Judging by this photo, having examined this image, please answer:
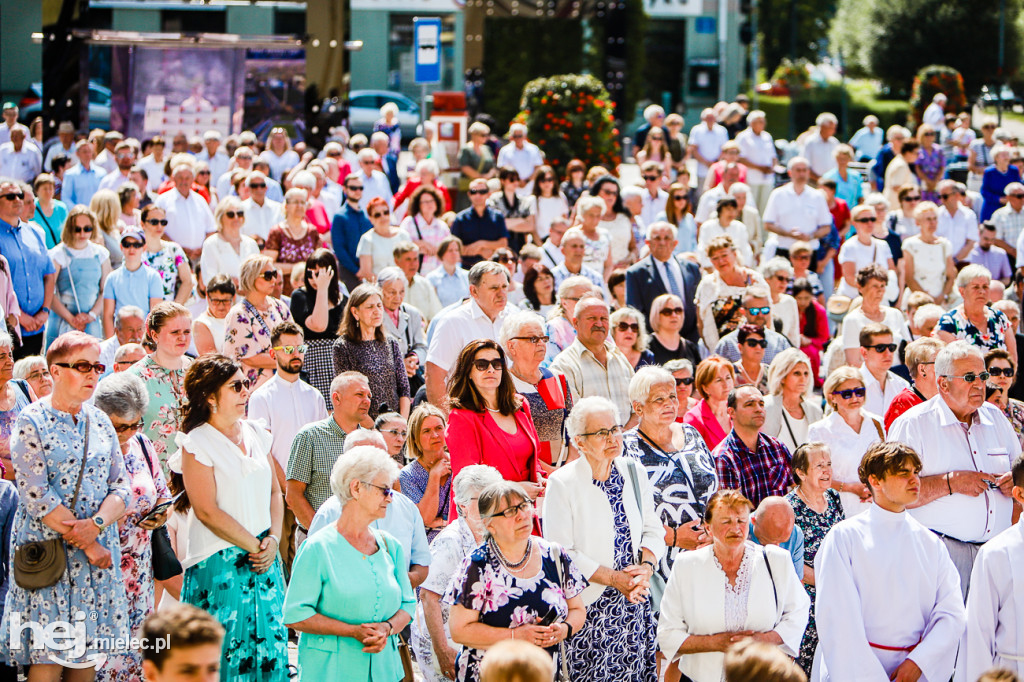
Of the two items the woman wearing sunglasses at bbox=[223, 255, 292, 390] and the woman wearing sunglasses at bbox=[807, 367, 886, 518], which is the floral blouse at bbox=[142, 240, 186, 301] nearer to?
the woman wearing sunglasses at bbox=[223, 255, 292, 390]

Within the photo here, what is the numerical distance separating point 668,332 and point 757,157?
789cm

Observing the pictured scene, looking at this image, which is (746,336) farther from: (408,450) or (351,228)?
(351,228)

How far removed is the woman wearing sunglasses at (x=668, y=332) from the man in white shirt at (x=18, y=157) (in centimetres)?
984

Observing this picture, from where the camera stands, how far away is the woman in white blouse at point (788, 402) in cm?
717

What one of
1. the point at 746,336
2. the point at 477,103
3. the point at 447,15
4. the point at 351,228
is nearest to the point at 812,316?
the point at 746,336

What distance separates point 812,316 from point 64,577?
6420mm

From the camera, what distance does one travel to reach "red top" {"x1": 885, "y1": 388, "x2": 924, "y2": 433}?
6.91 metres

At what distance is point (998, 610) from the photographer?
5.05 metres

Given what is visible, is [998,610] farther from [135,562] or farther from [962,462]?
[135,562]

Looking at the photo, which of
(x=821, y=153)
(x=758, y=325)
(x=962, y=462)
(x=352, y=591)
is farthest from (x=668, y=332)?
(x=821, y=153)

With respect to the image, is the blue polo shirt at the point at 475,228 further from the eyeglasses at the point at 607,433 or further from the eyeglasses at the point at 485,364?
the eyeglasses at the point at 607,433

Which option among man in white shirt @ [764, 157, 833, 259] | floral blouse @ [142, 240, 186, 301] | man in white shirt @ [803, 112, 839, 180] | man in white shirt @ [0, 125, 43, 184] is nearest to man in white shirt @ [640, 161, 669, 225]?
man in white shirt @ [764, 157, 833, 259]

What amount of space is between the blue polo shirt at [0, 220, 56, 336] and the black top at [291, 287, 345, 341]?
2266 millimetres

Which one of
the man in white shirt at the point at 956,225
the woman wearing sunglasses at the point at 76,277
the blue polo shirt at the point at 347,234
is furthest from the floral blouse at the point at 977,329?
the woman wearing sunglasses at the point at 76,277
